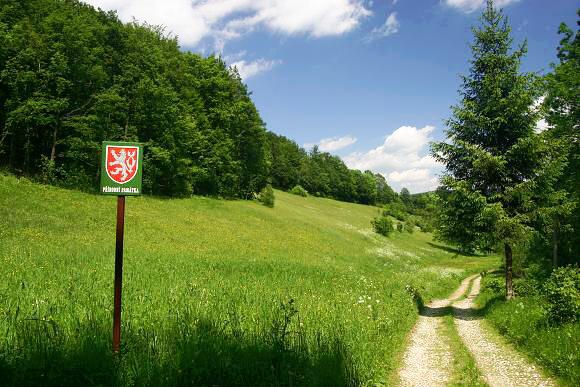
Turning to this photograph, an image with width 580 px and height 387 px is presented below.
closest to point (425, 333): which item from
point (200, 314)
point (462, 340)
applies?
point (462, 340)

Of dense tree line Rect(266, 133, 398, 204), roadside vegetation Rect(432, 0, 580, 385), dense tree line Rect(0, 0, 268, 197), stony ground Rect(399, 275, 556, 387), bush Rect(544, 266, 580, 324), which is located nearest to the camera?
stony ground Rect(399, 275, 556, 387)

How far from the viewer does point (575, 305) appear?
11039 mm

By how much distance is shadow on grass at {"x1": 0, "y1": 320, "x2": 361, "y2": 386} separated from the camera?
5.96 metres

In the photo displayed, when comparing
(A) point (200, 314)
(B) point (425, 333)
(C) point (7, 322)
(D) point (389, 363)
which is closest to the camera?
(C) point (7, 322)

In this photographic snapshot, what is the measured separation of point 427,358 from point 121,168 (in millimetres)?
10064

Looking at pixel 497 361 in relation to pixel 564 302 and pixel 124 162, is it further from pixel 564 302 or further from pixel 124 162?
pixel 124 162

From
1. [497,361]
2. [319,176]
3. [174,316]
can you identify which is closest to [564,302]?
[497,361]

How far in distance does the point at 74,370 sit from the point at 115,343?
0.70m

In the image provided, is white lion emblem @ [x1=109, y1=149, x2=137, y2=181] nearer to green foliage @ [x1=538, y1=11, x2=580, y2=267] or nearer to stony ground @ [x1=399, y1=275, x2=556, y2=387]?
stony ground @ [x1=399, y1=275, x2=556, y2=387]

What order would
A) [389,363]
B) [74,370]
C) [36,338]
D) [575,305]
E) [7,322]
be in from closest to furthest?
[74,370] → [36,338] → [7,322] → [389,363] → [575,305]

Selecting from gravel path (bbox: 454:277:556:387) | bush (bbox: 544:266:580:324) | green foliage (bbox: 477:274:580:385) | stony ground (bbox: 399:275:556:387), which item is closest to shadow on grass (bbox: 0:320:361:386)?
stony ground (bbox: 399:275:556:387)

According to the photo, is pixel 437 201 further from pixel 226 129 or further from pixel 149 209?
pixel 226 129

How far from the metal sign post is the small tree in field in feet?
50.3

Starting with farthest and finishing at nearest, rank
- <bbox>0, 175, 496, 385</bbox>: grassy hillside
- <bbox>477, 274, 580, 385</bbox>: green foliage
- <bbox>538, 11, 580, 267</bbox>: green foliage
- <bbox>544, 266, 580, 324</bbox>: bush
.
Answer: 1. <bbox>538, 11, 580, 267</bbox>: green foliage
2. <bbox>544, 266, 580, 324</bbox>: bush
3. <bbox>477, 274, 580, 385</bbox>: green foliage
4. <bbox>0, 175, 496, 385</bbox>: grassy hillside
